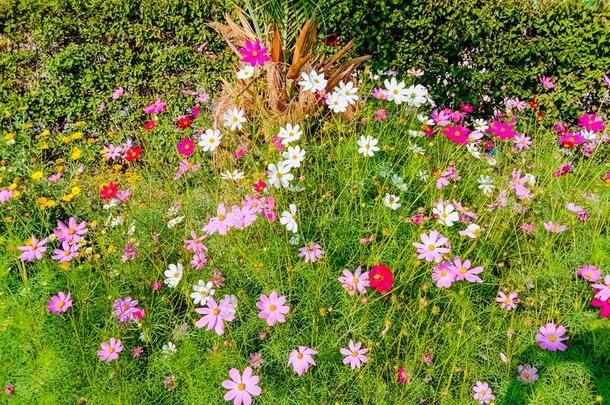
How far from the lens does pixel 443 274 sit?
2.03 metres

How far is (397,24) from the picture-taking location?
408 cm

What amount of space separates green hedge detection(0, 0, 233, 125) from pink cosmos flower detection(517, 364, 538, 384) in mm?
3209

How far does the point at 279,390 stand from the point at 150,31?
10.9 ft

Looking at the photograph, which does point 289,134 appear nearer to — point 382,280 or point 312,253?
point 312,253

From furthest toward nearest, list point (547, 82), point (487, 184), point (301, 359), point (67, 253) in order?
1. point (547, 82)
2. point (487, 184)
3. point (67, 253)
4. point (301, 359)

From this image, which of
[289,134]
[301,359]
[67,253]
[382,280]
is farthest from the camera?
[289,134]

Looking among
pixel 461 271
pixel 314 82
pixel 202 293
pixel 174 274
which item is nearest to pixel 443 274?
pixel 461 271

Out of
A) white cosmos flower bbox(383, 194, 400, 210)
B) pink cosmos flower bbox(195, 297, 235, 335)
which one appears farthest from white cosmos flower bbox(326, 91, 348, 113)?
pink cosmos flower bbox(195, 297, 235, 335)

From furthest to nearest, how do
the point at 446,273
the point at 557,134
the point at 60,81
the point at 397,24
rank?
the point at 60,81 → the point at 397,24 → the point at 557,134 → the point at 446,273

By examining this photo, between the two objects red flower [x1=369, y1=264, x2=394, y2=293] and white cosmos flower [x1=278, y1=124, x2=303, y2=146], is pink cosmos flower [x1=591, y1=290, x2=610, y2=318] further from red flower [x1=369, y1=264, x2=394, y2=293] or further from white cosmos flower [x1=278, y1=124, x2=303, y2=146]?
white cosmos flower [x1=278, y1=124, x2=303, y2=146]

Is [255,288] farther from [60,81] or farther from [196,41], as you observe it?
[60,81]

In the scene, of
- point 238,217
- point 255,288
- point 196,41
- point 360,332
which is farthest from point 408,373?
point 196,41

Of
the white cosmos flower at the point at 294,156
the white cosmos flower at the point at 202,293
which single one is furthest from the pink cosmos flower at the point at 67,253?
the white cosmos flower at the point at 294,156

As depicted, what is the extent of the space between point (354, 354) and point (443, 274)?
46cm
